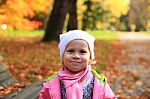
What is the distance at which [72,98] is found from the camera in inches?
135

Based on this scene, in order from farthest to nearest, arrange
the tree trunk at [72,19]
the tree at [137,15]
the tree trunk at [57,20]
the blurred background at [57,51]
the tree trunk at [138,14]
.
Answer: the tree trunk at [138,14] → the tree at [137,15] → the tree trunk at [72,19] → the tree trunk at [57,20] → the blurred background at [57,51]

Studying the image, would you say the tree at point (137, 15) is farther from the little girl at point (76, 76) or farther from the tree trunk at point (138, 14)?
the little girl at point (76, 76)

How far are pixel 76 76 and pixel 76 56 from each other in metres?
0.15

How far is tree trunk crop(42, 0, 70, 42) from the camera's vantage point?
2059 cm

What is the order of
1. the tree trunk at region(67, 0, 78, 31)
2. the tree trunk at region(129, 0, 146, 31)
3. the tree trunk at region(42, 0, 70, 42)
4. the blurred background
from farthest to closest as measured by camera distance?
the tree trunk at region(129, 0, 146, 31), the tree trunk at region(67, 0, 78, 31), the tree trunk at region(42, 0, 70, 42), the blurred background

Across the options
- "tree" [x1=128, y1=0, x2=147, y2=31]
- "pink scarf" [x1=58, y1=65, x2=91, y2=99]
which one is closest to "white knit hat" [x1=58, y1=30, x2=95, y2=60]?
"pink scarf" [x1=58, y1=65, x2=91, y2=99]

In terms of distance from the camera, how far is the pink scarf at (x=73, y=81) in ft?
11.3

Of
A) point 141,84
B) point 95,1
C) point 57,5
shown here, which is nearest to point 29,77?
point 141,84

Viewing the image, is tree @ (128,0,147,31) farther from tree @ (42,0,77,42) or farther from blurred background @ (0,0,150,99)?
tree @ (42,0,77,42)

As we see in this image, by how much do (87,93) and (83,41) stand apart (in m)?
0.40

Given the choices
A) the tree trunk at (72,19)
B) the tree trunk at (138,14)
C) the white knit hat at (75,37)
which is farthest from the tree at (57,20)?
the tree trunk at (138,14)

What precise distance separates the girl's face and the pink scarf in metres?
0.04

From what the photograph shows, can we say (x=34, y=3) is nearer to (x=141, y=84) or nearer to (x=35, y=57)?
(x=35, y=57)

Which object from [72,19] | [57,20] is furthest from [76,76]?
[72,19]
